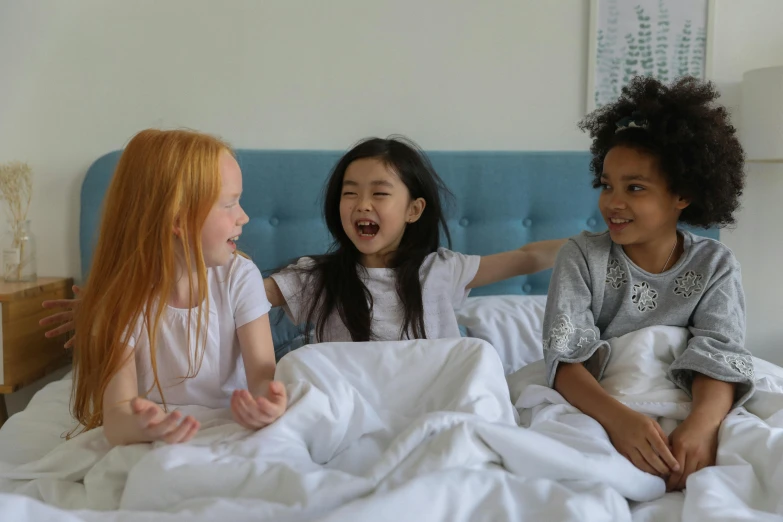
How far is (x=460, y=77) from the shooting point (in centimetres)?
232

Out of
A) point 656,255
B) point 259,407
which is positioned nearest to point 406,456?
point 259,407

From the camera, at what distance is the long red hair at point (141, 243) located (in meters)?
1.24

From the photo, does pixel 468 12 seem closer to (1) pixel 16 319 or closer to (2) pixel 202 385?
(2) pixel 202 385

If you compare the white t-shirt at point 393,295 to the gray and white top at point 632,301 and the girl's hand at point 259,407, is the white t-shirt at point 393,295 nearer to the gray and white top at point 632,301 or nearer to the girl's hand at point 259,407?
the gray and white top at point 632,301

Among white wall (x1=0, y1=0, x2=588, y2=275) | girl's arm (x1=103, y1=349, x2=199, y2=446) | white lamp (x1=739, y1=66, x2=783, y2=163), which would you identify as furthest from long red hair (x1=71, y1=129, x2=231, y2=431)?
white lamp (x1=739, y1=66, x2=783, y2=163)

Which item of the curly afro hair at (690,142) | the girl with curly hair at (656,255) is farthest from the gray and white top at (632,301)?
the curly afro hair at (690,142)

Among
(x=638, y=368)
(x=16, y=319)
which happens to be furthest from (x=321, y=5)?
(x=638, y=368)

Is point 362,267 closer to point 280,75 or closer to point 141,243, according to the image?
point 141,243

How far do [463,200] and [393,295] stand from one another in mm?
642

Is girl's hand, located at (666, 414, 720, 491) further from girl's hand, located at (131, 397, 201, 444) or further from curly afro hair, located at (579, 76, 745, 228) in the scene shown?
girl's hand, located at (131, 397, 201, 444)

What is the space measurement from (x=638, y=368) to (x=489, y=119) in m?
1.23

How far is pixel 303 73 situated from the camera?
2312 millimetres

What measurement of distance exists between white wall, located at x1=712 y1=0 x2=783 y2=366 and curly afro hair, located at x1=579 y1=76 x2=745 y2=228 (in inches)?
36.4

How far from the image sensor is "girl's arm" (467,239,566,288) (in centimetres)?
175
